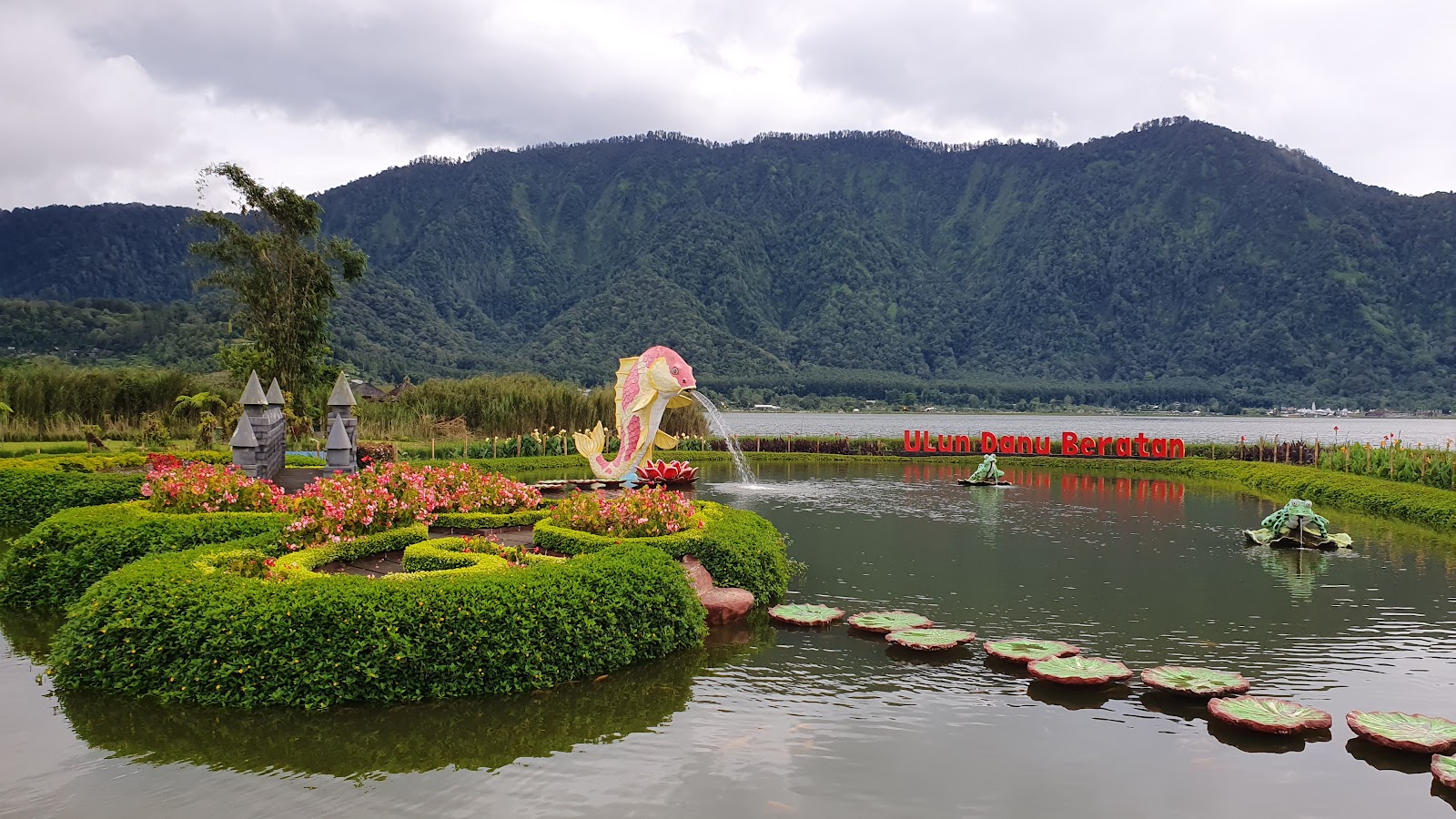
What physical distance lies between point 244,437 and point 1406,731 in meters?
13.8

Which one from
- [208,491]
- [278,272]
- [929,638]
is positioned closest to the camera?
[929,638]

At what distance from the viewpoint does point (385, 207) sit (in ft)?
345

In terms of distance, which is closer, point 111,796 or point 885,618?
point 111,796

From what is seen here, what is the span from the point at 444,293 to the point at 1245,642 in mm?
94892

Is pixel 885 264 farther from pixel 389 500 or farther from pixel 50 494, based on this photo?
pixel 389 500

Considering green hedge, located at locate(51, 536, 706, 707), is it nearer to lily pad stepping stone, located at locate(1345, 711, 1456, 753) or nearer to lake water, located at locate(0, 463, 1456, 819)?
lake water, located at locate(0, 463, 1456, 819)

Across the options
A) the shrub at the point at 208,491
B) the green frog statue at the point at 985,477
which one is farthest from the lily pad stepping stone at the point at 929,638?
the green frog statue at the point at 985,477

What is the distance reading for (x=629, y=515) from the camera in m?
9.10

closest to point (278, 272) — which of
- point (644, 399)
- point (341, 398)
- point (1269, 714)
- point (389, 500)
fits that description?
point (341, 398)

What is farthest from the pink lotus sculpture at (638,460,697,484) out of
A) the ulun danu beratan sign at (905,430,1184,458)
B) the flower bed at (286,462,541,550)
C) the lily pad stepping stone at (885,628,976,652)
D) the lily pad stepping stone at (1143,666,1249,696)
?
the lily pad stepping stone at (1143,666,1249,696)

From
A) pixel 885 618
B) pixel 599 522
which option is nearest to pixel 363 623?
pixel 599 522

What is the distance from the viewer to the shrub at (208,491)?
9898mm

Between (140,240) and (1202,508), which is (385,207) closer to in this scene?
(140,240)

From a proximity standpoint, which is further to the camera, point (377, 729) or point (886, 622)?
point (886, 622)
